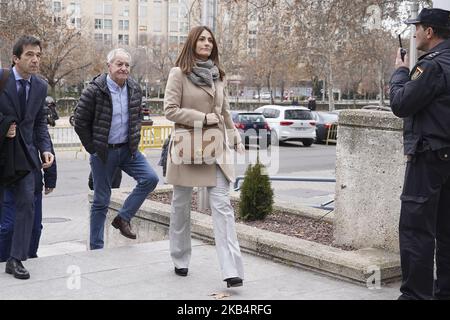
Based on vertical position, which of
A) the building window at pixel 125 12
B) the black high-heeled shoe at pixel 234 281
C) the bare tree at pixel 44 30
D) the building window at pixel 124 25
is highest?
the building window at pixel 125 12

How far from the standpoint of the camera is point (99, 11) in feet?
324

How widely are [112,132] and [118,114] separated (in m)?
0.18

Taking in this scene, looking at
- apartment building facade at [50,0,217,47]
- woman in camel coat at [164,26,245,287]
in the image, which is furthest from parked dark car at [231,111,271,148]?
apartment building facade at [50,0,217,47]

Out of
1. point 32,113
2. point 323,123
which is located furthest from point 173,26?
point 32,113

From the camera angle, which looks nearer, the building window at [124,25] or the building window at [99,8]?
the building window at [99,8]

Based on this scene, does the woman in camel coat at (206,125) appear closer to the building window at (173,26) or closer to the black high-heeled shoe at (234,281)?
the black high-heeled shoe at (234,281)

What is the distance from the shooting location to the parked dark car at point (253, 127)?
86.9 feet

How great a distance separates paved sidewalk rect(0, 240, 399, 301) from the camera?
4.96 metres

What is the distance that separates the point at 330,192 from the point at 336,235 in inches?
337

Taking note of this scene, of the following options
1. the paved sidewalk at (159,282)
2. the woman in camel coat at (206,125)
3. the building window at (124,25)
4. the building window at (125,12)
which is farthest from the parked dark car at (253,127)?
the building window at (125,12)

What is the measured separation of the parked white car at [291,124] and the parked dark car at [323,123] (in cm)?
158

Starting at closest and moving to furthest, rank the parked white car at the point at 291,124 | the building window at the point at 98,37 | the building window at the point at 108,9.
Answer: the parked white car at the point at 291,124 < the building window at the point at 98,37 < the building window at the point at 108,9

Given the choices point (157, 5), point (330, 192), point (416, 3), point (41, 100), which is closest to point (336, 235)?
point (41, 100)
